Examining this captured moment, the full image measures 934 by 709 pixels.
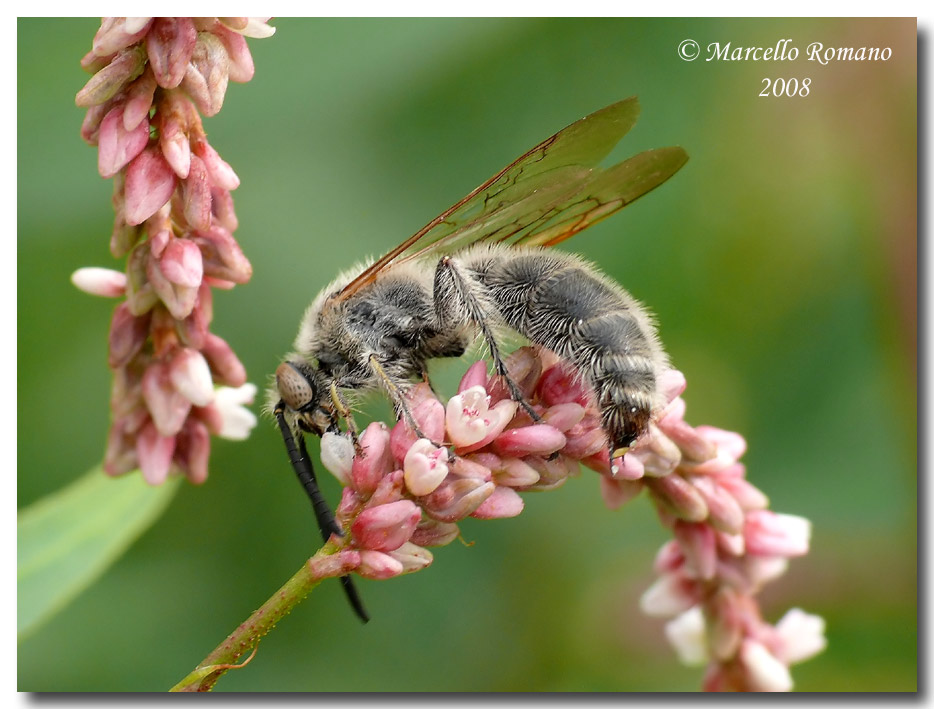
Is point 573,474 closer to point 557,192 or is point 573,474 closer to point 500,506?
point 500,506

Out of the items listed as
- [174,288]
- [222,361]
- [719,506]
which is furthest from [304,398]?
[719,506]

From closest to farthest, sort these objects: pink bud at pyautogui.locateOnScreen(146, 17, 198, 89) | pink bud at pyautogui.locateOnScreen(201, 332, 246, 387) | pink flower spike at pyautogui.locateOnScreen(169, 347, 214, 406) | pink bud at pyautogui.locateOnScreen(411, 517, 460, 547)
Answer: pink bud at pyautogui.locateOnScreen(146, 17, 198, 89) < pink bud at pyautogui.locateOnScreen(411, 517, 460, 547) < pink flower spike at pyautogui.locateOnScreen(169, 347, 214, 406) < pink bud at pyautogui.locateOnScreen(201, 332, 246, 387)

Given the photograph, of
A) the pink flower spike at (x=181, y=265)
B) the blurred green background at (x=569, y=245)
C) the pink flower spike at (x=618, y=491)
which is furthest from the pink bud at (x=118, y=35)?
the blurred green background at (x=569, y=245)

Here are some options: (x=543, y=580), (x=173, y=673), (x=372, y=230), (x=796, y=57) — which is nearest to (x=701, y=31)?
(x=796, y=57)

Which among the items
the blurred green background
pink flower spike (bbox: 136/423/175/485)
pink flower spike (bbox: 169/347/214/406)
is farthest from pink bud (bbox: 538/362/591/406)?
the blurred green background

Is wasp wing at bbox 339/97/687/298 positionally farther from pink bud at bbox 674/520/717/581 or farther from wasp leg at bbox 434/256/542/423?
pink bud at bbox 674/520/717/581

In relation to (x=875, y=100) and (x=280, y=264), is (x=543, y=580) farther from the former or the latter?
(x=875, y=100)
